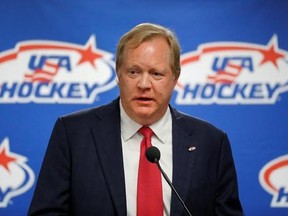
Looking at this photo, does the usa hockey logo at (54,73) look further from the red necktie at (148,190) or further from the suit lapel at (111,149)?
the red necktie at (148,190)

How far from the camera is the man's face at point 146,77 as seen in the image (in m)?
1.66

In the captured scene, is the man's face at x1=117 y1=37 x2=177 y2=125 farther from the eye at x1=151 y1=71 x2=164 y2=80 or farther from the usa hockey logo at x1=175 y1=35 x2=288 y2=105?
the usa hockey logo at x1=175 y1=35 x2=288 y2=105

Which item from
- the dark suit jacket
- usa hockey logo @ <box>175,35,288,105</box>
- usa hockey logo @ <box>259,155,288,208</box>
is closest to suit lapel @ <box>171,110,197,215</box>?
the dark suit jacket

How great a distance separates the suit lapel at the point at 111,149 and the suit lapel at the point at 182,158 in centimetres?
17

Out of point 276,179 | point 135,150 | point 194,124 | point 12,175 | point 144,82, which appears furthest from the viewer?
point 276,179

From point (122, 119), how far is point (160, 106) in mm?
A: 156

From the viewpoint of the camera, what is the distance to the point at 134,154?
174cm

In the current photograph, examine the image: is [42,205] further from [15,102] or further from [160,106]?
[15,102]

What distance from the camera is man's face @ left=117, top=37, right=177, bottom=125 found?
166cm

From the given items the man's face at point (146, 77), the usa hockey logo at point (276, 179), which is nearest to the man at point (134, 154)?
the man's face at point (146, 77)

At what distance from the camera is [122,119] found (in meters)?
1.81

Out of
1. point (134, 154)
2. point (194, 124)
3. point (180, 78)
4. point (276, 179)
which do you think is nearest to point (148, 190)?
point (134, 154)

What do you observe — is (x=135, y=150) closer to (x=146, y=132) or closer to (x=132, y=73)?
(x=146, y=132)

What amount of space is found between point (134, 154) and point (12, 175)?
132 centimetres
